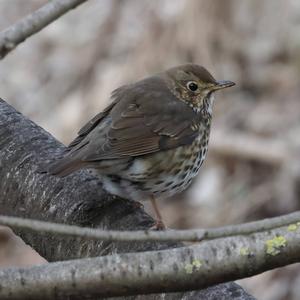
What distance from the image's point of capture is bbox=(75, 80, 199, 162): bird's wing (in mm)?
3010

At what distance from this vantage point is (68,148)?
2861 millimetres

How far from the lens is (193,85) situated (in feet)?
11.8

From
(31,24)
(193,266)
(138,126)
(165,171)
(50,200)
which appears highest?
(31,24)

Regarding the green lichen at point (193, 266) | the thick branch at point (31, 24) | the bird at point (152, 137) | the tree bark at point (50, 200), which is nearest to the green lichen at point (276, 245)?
the green lichen at point (193, 266)

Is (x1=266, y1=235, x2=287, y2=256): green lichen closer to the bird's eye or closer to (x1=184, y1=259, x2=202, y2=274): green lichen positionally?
(x1=184, y1=259, x2=202, y2=274): green lichen

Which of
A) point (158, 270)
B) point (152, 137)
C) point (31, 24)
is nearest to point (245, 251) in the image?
point (158, 270)

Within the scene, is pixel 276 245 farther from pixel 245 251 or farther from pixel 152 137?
pixel 152 137

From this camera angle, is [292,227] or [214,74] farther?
[214,74]

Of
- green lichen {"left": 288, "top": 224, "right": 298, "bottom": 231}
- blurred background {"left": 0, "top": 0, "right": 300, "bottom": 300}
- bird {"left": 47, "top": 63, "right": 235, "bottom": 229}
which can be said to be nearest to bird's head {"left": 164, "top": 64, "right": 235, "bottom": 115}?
bird {"left": 47, "top": 63, "right": 235, "bottom": 229}

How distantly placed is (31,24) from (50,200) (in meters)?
0.53

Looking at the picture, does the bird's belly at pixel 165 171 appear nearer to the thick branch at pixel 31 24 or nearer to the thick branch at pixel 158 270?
the thick branch at pixel 31 24

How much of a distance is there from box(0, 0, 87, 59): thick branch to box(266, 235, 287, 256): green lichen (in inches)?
32.7

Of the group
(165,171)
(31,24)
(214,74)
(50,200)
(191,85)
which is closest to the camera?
(31,24)

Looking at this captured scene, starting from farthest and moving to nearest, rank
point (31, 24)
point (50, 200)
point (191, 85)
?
point (191, 85) < point (50, 200) < point (31, 24)
